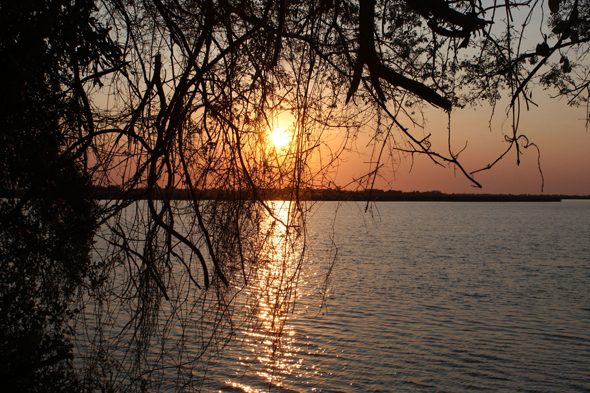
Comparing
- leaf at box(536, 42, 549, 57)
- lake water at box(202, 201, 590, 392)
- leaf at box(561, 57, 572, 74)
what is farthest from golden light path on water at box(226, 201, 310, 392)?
leaf at box(561, 57, 572, 74)

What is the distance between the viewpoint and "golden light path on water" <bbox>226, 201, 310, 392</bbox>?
2.31 m

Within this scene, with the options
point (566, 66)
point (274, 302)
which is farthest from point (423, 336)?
point (566, 66)

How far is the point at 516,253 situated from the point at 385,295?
61.3 feet

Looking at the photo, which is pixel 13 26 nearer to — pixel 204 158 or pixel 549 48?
pixel 204 158

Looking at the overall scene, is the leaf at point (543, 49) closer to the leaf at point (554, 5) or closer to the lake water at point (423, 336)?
the leaf at point (554, 5)

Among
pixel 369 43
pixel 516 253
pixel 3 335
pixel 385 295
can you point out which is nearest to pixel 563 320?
pixel 385 295

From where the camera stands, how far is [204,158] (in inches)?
117

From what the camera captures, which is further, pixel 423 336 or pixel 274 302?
pixel 423 336

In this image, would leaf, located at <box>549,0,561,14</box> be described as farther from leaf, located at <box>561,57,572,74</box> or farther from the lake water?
the lake water

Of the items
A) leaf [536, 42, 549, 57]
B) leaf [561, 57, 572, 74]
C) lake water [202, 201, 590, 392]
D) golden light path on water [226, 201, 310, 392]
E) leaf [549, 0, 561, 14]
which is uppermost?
leaf [549, 0, 561, 14]

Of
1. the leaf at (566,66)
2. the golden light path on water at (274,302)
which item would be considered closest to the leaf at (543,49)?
the leaf at (566,66)

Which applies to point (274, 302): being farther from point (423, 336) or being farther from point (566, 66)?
point (423, 336)

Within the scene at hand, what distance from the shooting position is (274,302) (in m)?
2.80

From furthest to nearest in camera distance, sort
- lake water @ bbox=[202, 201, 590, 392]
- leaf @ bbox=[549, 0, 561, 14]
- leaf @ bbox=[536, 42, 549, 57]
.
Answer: lake water @ bbox=[202, 201, 590, 392] < leaf @ bbox=[536, 42, 549, 57] < leaf @ bbox=[549, 0, 561, 14]
